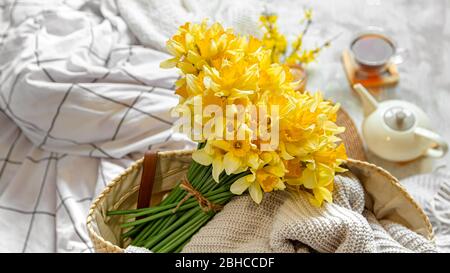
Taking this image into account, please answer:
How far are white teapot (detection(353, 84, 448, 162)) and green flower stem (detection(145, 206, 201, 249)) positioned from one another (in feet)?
1.89

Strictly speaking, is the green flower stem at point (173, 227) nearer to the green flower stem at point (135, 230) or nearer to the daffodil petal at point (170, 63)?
the green flower stem at point (135, 230)

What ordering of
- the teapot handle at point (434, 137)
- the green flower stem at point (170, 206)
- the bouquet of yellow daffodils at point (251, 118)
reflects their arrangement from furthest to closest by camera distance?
the teapot handle at point (434, 137)
the green flower stem at point (170, 206)
the bouquet of yellow daffodils at point (251, 118)

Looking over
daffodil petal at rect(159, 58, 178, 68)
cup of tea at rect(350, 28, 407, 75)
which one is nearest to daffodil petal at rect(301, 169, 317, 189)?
daffodil petal at rect(159, 58, 178, 68)

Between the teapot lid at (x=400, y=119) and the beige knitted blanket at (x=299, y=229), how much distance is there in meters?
0.45

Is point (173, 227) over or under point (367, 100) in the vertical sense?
under

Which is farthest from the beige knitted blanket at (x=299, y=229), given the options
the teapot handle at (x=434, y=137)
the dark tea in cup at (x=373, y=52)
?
the dark tea in cup at (x=373, y=52)

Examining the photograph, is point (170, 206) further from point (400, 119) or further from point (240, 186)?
point (400, 119)

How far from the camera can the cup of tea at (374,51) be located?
1.48m

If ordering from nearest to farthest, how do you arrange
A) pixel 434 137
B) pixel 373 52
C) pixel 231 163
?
pixel 231 163
pixel 434 137
pixel 373 52

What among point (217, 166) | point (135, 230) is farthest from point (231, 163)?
point (135, 230)

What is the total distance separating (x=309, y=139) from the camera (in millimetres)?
770

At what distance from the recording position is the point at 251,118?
0.76 meters

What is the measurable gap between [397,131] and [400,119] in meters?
0.03
